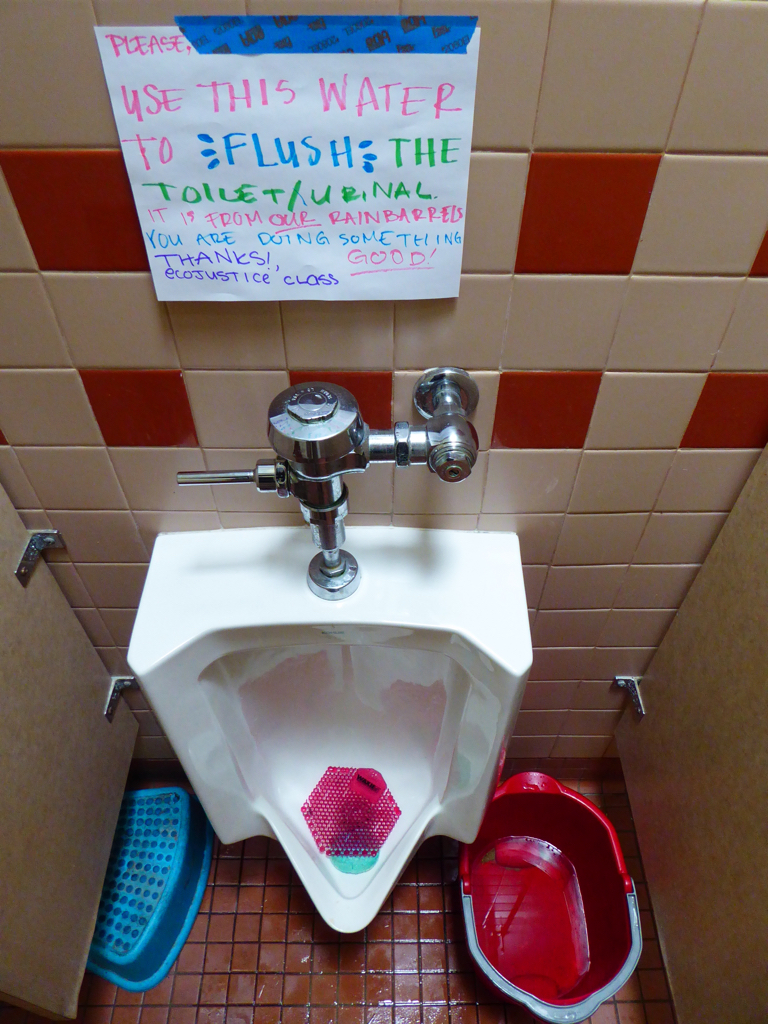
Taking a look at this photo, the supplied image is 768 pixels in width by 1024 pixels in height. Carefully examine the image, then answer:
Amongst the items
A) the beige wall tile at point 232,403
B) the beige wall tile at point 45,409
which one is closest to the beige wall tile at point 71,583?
the beige wall tile at point 45,409

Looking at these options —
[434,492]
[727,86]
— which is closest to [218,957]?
[434,492]

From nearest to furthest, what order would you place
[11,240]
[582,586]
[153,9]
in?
[153,9] < [11,240] < [582,586]

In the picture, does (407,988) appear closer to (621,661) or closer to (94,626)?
(621,661)

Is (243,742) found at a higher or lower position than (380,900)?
higher

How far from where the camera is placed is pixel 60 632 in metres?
0.87

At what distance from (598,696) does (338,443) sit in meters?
0.79

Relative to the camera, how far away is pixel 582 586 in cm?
88

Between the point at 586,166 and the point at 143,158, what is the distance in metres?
0.36

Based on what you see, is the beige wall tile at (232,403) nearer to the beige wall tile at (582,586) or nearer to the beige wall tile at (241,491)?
the beige wall tile at (241,491)

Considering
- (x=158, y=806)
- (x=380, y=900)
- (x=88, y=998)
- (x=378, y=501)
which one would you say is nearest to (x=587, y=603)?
(x=378, y=501)

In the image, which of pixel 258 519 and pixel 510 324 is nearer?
pixel 510 324

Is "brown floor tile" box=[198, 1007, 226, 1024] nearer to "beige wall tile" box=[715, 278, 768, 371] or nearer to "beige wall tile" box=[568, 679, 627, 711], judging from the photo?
"beige wall tile" box=[568, 679, 627, 711]

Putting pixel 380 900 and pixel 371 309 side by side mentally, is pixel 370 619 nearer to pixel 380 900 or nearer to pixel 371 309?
pixel 371 309

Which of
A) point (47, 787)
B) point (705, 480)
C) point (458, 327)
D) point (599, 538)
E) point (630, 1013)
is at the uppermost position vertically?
point (458, 327)
